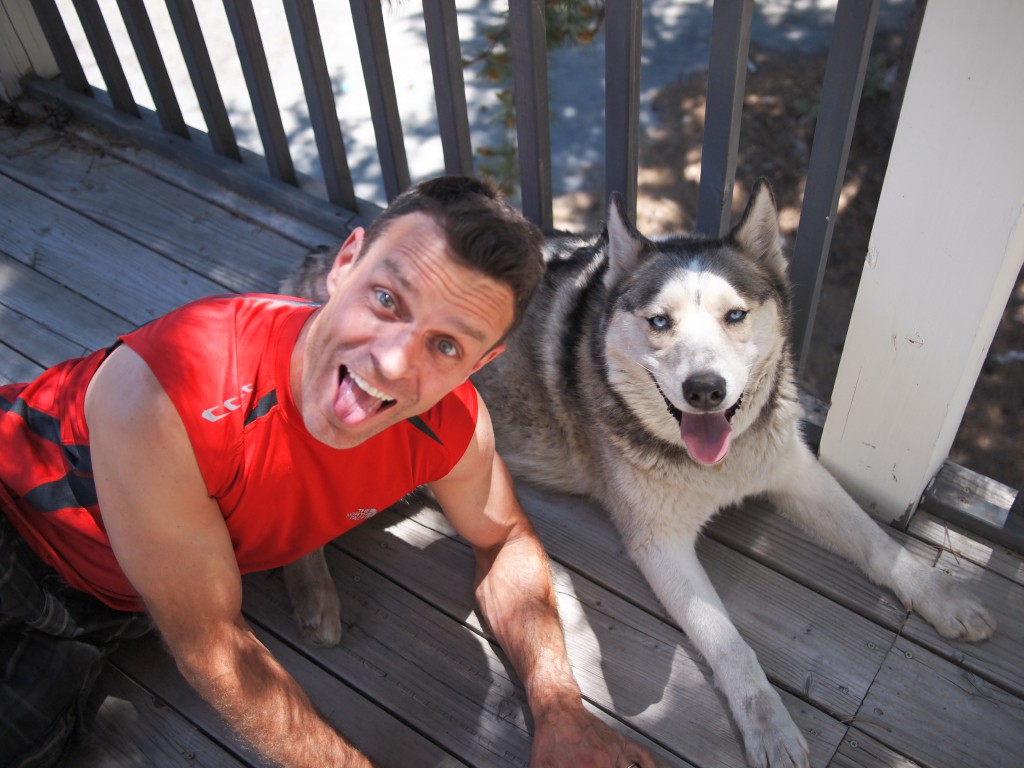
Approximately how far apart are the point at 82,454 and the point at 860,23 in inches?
84.4

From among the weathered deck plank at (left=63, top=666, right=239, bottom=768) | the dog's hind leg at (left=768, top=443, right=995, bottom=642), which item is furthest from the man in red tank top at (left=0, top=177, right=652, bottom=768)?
the dog's hind leg at (left=768, top=443, right=995, bottom=642)

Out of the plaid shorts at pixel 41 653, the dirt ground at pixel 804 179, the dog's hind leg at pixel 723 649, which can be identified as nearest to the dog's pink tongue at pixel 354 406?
the plaid shorts at pixel 41 653

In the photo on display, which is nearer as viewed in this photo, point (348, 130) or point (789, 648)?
point (789, 648)

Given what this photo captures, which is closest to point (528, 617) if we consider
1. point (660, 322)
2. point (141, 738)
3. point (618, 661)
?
point (618, 661)

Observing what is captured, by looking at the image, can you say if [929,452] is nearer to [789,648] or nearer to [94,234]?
[789,648]

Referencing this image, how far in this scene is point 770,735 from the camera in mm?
2203

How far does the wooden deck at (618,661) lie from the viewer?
7.44 ft

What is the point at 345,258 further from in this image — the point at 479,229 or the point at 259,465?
the point at 259,465

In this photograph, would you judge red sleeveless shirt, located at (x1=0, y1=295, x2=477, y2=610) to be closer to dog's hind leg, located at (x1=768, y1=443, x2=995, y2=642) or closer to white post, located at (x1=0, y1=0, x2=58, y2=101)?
dog's hind leg, located at (x1=768, y1=443, x2=995, y2=642)

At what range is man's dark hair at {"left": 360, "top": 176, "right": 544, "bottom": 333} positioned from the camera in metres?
1.76

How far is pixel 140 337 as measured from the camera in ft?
6.08

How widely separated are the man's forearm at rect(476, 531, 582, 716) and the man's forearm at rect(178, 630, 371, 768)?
0.49 meters

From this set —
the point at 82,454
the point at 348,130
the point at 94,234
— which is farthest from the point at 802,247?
the point at 348,130

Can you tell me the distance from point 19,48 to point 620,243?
11.0 feet
